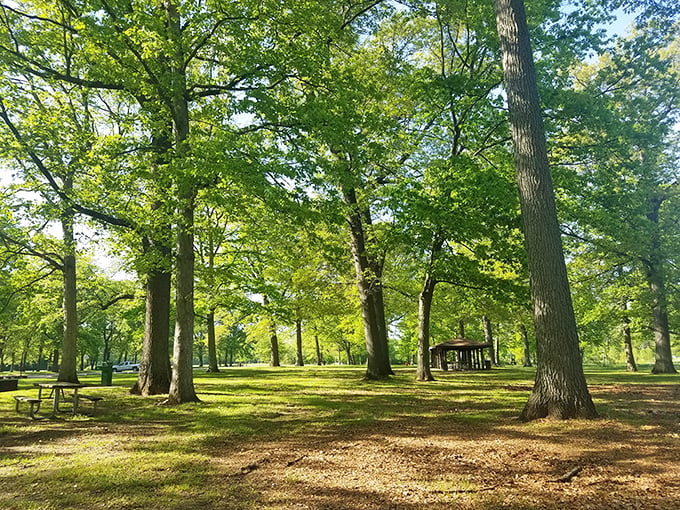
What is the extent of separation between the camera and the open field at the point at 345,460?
416cm

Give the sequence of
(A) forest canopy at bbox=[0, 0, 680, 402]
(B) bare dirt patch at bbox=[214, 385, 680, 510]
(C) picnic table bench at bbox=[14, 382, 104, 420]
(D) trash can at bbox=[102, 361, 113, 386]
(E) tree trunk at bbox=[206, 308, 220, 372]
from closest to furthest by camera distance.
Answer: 1. (B) bare dirt patch at bbox=[214, 385, 680, 510]
2. (C) picnic table bench at bbox=[14, 382, 104, 420]
3. (A) forest canopy at bbox=[0, 0, 680, 402]
4. (D) trash can at bbox=[102, 361, 113, 386]
5. (E) tree trunk at bbox=[206, 308, 220, 372]

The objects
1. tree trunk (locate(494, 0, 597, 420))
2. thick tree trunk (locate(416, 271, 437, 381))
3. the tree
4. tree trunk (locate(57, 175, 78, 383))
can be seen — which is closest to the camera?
tree trunk (locate(494, 0, 597, 420))

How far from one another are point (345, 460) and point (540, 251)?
186 inches

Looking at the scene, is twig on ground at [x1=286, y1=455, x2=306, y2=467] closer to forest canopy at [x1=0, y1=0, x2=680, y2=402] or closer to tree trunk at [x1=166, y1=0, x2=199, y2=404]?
forest canopy at [x1=0, y1=0, x2=680, y2=402]

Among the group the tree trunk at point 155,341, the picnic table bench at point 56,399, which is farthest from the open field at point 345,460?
the tree trunk at point 155,341

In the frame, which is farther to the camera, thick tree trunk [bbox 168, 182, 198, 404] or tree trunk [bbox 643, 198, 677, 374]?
tree trunk [bbox 643, 198, 677, 374]

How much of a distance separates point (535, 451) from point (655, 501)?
5.74 ft

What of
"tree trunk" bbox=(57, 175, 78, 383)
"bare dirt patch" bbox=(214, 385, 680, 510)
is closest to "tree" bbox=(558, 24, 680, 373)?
Result: "bare dirt patch" bbox=(214, 385, 680, 510)

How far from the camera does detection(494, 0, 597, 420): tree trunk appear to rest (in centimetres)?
725

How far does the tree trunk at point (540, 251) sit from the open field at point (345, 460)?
1.50 ft

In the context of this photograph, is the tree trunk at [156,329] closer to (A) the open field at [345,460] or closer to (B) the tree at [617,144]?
(A) the open field at [345,460]

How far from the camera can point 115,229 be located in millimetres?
13742

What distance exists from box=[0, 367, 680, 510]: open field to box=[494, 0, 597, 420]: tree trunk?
0.46 metres

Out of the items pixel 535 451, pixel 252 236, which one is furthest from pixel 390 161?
pixel 535 451
